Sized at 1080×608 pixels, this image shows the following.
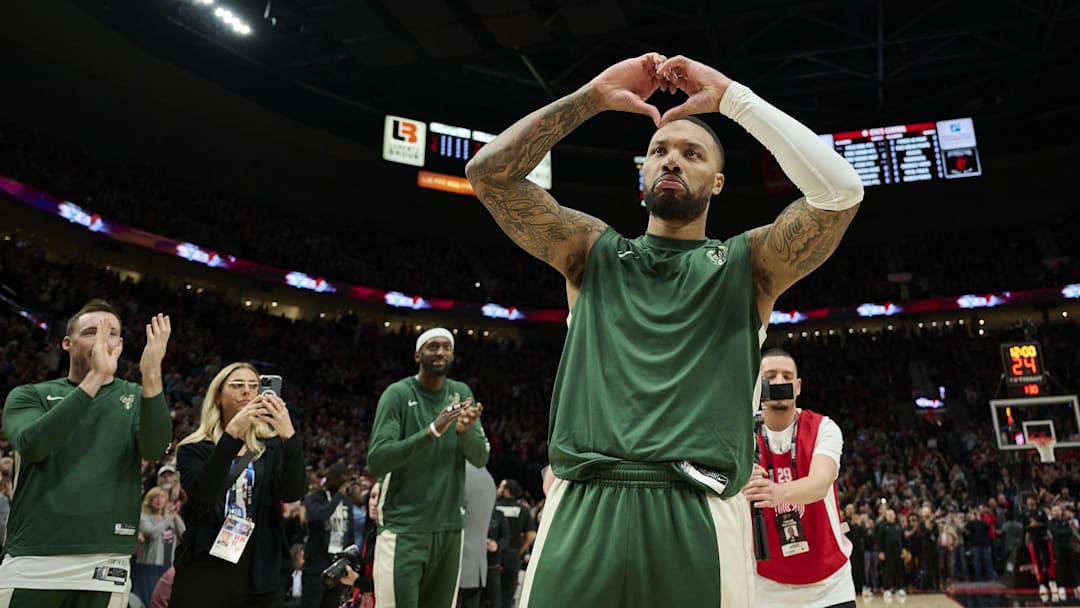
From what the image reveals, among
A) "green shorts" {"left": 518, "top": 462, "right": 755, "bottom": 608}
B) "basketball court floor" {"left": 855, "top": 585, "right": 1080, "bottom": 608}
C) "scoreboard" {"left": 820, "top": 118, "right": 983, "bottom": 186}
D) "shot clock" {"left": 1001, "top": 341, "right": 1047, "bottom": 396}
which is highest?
"scoreboard" {"left": 820, "top": 118, "right": 983, "bottom": 186}

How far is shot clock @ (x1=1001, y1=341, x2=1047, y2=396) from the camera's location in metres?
16.8

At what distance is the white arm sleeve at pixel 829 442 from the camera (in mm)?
3900

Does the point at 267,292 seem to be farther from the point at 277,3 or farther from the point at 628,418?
the point at 628,418

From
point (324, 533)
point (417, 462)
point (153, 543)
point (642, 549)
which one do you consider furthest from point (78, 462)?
point (153, 543)

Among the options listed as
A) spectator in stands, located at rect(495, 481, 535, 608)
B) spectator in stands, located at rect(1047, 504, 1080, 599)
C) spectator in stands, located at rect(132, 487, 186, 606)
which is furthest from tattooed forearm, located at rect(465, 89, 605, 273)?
A: spectator in stands, located at rect(1047, 504, 1080, 599)

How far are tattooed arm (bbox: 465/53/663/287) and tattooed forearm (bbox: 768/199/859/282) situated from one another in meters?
0.52

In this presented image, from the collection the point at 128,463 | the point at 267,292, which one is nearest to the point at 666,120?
the point at 128,463

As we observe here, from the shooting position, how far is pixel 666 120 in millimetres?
2535

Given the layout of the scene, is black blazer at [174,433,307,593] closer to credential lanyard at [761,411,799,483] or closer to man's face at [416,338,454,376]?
man's face at [416,338,454,376]

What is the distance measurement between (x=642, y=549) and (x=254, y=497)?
8.50ft

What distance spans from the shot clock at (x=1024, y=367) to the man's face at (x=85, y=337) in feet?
58.3

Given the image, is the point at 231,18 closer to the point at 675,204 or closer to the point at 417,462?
the point at 417,462

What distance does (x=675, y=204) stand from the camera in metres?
2.50

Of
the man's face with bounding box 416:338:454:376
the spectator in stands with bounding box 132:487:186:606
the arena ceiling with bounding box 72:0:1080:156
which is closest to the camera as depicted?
the man's face with bounding box 416:338:454:376
